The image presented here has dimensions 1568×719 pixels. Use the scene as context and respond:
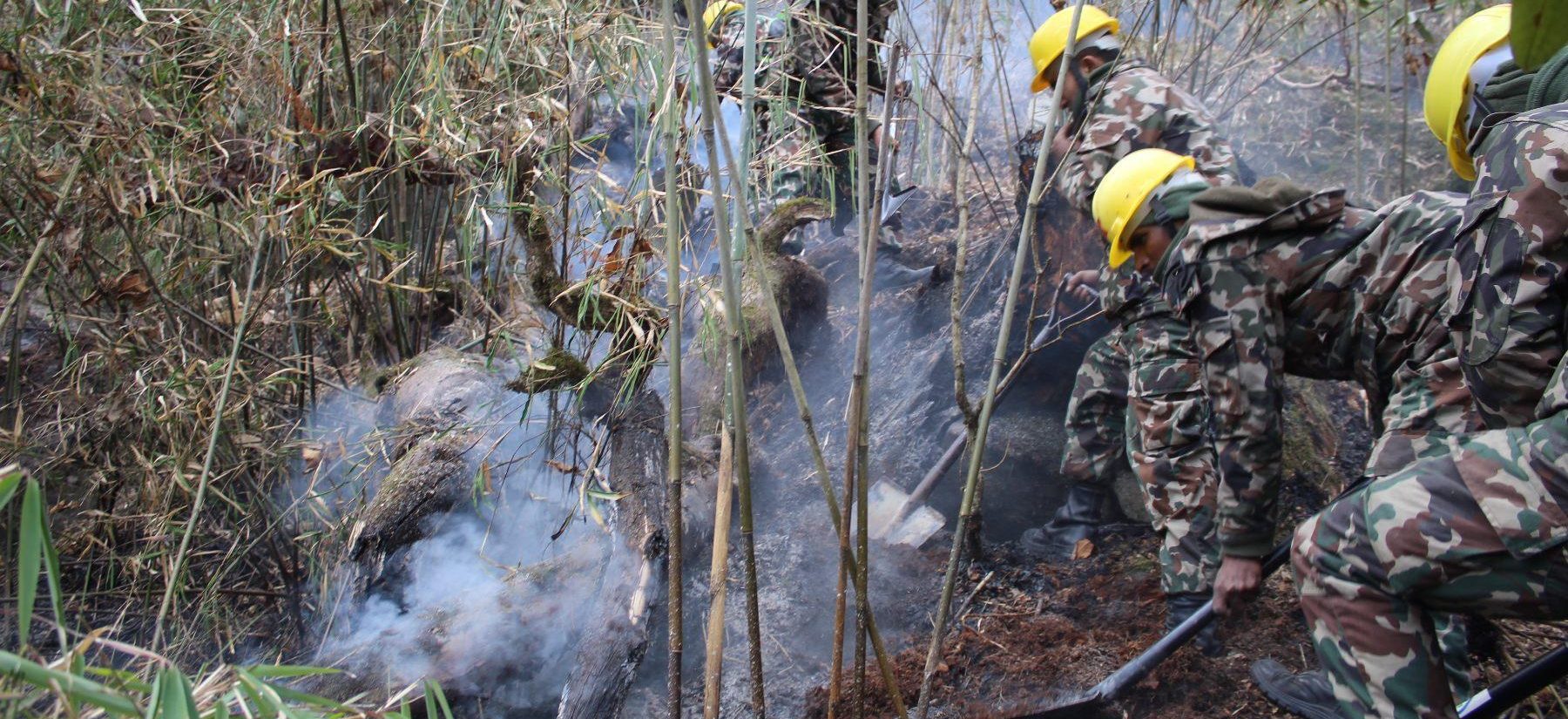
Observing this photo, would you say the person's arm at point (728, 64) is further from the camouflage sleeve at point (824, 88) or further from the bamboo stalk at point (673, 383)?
the bamboo stalk at point (673, 383)

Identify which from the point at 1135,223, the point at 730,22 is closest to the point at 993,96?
the point at 730,22

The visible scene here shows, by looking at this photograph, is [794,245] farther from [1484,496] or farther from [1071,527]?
[1484,496]

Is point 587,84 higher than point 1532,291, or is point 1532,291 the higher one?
point 587,84

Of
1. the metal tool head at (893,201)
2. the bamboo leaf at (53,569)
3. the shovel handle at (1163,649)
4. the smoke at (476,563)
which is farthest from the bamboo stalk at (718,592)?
the metal tool head at (893,201)

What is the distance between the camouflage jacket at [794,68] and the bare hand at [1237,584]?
145 cm

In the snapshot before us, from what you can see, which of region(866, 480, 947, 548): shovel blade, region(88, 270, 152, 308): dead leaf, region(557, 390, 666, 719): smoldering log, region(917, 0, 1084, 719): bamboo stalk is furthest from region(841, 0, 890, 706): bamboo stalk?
region(88, 270, 152, 308): dead leaf

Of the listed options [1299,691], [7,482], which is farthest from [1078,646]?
[7,482]

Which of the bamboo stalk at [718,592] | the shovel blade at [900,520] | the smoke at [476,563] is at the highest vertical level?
the bamboo stalk at [718,592]

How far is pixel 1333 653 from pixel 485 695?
1.85m

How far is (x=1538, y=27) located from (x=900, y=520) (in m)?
2.65

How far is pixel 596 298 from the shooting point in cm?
221

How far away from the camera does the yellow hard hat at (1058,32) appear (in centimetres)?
305

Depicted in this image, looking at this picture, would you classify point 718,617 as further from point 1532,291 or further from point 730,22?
point 730,22

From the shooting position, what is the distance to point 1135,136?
2.88 meters
